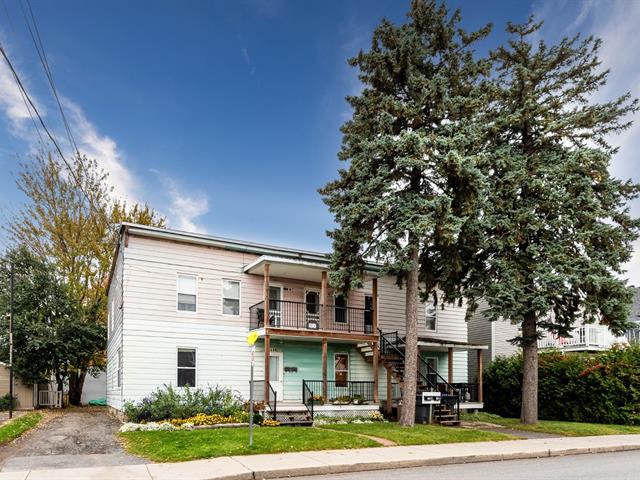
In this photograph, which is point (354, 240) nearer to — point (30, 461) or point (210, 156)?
point (210, 156)

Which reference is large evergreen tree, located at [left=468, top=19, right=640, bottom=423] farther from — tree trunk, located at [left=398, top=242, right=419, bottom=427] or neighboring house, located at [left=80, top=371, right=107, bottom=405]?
neighboring house, located at [left=80, top=371, right=107, bottom=405]

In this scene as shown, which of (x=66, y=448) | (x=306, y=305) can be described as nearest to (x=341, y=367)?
(x=306, y=305)

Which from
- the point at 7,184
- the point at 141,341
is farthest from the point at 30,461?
the point at 7,184

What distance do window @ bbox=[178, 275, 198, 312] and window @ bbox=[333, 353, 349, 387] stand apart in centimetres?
618

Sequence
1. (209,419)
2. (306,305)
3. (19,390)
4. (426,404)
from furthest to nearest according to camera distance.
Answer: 1. (19,390)
2. (306,305)
3. (426,404)
4. (209,419)

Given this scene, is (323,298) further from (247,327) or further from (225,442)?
(225,442)

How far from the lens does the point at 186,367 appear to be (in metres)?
19.0

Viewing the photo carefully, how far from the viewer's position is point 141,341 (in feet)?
60.3

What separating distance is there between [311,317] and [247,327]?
286 cm

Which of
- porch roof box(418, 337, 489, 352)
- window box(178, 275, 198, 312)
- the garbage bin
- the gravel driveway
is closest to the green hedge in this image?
porch roof box(418, 337, 489, 352)

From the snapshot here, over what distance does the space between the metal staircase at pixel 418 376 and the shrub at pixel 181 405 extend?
5.87 metres

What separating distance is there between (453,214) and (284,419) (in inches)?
333

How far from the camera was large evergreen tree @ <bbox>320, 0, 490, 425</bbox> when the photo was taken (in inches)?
670

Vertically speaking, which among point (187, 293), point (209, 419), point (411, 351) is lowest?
point (209, 419)
